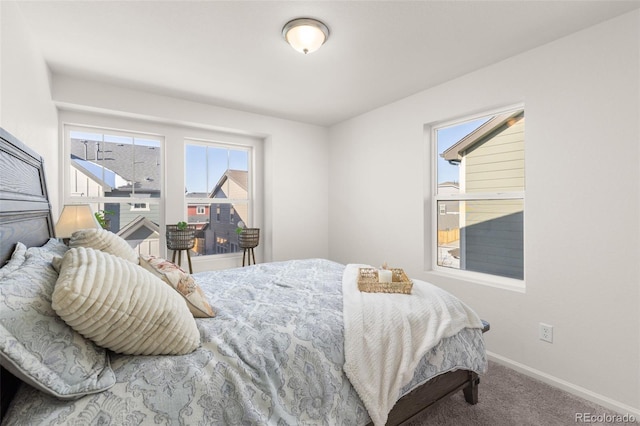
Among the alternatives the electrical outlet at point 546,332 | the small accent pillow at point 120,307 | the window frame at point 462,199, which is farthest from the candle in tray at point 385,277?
the electrical outlet at point 546,332

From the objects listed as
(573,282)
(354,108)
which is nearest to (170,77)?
(354,108)

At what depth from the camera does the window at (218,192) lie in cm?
381

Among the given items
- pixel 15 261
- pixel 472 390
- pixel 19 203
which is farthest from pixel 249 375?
pixel 472 390

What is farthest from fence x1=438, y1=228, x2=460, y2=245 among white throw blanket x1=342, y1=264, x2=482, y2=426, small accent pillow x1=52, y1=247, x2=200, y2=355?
small accent pillow x1=52, y1=247, x2=200, y2=355

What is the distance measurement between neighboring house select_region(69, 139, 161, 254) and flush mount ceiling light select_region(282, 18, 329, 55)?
2.33 metres

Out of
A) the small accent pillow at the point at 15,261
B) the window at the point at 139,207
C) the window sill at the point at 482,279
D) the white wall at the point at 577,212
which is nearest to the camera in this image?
the small accent pillow at the point at 15,261

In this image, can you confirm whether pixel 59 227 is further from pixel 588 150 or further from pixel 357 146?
pixel 588 150

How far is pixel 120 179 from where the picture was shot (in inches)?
134

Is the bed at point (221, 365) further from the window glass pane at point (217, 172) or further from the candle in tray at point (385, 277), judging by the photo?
the window glass pane at point (217, 172)

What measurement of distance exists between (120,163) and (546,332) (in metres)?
4.37

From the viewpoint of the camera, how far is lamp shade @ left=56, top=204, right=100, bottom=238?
232cm

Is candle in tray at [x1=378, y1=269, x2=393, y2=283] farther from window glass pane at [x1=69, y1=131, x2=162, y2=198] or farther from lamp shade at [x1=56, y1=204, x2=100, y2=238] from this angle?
window glass pane at [x1=69, y1=131, x2=162, y2=198]

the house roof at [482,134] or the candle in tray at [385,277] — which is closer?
the candle in tray at [385,277]

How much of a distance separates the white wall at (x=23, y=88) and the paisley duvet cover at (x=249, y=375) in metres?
1.52
